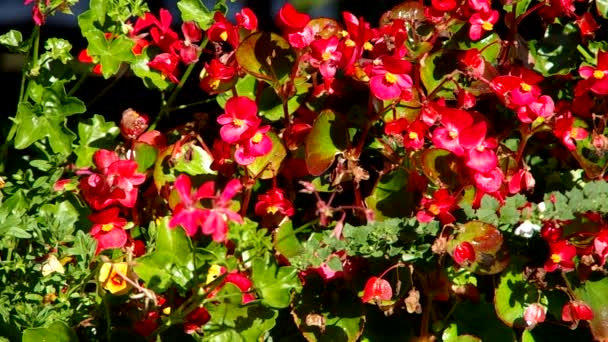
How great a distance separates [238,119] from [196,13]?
289mm

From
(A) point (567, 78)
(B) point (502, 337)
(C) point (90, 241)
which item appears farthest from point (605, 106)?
(C) point (90, 241)

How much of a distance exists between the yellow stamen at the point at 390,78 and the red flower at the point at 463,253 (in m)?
0.28

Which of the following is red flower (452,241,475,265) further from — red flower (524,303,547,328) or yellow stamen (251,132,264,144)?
yellow stamen (251,132,264,144)

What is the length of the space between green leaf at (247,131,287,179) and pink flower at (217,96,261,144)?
9 centimetres

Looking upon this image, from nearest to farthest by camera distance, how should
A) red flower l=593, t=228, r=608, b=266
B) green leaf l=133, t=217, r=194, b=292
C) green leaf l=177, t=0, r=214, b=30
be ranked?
1. green leaf l=133, t=217, r=194, b=292
2. red flower l=593, t=228, r=608, b=266
3. green leaf l=177, t=0, r=214, b=30

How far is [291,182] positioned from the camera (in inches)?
76.0

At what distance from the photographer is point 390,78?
1.67 m

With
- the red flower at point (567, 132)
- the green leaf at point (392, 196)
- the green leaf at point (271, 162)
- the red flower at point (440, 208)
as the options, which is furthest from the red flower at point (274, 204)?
the red flower at point (567, 132)

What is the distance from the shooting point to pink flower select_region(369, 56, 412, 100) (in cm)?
166

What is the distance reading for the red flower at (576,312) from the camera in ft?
5.63

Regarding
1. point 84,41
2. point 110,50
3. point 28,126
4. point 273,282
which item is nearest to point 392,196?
point 273,282

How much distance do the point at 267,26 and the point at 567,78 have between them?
0.89m

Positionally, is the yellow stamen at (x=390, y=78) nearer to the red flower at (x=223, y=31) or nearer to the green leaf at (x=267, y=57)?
the green leaf at (x=267, y=57)

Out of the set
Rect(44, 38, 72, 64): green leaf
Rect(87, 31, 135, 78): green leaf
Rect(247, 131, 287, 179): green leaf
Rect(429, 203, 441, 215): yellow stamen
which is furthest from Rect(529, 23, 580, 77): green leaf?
Rect(44, 38, 72, 64): green leaf
